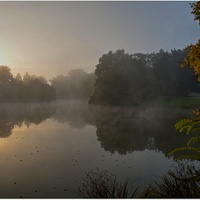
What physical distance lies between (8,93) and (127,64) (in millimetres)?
34923

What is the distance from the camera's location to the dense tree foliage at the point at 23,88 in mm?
66375

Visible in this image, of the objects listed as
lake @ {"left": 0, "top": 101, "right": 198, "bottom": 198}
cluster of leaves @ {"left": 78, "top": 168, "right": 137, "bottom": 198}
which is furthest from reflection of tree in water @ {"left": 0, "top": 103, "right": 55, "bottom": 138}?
cluster of leaves @ {"left": 78, "top": 168, "right": 137, "bottom": 198}

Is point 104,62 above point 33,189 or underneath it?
above

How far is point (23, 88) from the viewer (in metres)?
71.9

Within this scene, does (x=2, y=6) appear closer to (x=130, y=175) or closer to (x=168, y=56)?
(x=130, y=175)

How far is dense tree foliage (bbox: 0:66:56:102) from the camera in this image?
6638 cm

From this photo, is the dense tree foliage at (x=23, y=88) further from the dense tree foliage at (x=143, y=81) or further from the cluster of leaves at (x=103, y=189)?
the cluster of leaves at (x=103, y=189)

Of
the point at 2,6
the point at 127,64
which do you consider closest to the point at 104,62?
the point at 127,64

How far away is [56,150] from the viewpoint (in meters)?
14.9

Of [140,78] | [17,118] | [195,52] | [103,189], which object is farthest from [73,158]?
[140,78]

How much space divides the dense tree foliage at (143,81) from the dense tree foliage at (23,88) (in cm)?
2845

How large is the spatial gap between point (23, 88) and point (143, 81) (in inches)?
1505

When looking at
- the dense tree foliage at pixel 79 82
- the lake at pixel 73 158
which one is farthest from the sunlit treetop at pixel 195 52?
the dense tree foliage at pixel 79 82

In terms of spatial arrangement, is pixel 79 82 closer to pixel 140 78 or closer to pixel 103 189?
pixel 140 78
